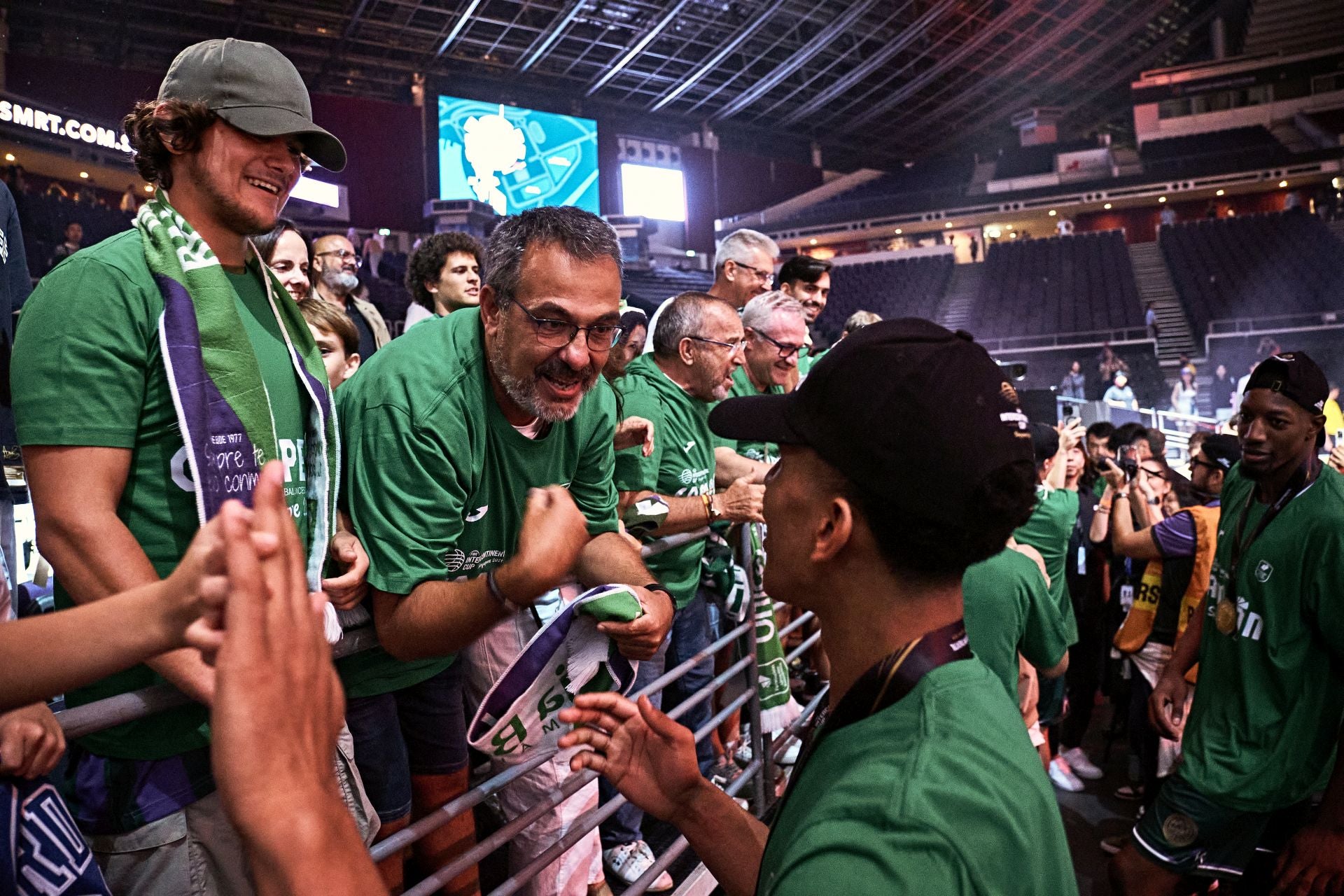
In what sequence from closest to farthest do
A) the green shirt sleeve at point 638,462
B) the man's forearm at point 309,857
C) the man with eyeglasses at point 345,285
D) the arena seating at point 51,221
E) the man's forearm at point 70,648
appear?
1. the man's forearm at point 309,857
2. the man's forearm at point 70,648
3. the green shirt sleeve at point 638,462
4. the man with eyeglasses at point 345,285
5. the arena seating at point 51,221

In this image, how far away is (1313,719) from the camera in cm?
259

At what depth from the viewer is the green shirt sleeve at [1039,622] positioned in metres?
2.79

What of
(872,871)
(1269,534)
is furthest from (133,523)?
(1269,534)

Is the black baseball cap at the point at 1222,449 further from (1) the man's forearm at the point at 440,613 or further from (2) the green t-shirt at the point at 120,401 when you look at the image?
(2) the green t-shirt at the point at 120,401

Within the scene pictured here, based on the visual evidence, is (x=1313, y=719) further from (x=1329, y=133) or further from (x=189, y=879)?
(x=1329, y=133)

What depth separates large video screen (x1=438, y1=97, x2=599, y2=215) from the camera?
18453mm

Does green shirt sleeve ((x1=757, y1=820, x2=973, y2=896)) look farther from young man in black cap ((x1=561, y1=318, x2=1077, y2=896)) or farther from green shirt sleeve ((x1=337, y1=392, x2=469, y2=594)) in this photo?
green shirt sleeve ((x1=337, y1=392, x2=469, y2=594))

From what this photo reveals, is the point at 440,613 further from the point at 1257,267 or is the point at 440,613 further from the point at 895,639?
the point at 1257,267

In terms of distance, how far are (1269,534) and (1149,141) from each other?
31920mm

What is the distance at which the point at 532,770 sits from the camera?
1963 millimetres

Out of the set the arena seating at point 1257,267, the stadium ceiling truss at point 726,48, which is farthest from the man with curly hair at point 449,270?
the arena seating at point 1257,267

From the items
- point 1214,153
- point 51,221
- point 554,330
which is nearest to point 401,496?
point 554,330

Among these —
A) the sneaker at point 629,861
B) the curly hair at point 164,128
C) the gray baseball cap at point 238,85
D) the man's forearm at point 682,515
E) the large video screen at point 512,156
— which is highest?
the large video screen at point 512,156

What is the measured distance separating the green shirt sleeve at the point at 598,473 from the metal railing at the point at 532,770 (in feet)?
0.74
